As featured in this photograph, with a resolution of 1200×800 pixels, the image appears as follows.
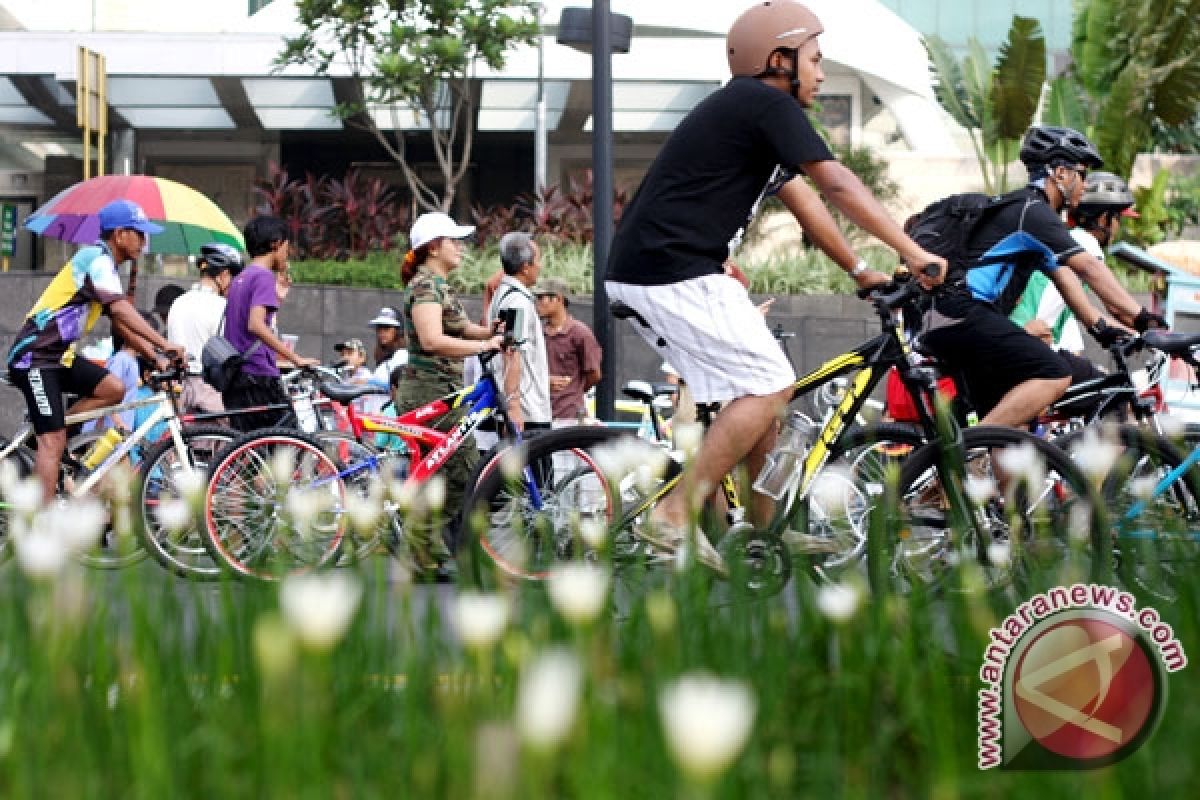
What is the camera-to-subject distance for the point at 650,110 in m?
32.9

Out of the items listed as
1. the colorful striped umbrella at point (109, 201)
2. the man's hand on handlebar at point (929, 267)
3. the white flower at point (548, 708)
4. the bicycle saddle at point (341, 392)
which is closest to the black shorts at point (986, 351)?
the man's hand on handlebar at point (929, 267)

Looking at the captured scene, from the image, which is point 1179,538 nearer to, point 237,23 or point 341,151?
point 341,151

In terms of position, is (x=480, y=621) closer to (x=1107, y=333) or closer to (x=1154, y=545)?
(x=1154, y=545)

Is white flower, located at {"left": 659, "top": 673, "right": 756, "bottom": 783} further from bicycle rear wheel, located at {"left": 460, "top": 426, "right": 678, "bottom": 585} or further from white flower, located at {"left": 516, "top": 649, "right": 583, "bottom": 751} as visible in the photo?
bicycle rear wheel, located at {"left": 460, "top": 426, "right": 678, "bottom": 585}

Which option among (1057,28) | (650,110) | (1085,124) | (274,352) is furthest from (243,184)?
(1057,28)

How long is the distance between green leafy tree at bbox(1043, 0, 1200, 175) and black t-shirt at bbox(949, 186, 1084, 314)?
21591mm

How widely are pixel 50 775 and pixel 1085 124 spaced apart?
29506mm

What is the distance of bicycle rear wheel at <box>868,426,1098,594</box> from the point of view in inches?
113

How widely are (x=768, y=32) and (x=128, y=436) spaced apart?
4239 millimetres

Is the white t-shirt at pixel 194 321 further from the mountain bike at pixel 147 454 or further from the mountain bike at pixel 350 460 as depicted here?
the mountain bike at pixel 350 460

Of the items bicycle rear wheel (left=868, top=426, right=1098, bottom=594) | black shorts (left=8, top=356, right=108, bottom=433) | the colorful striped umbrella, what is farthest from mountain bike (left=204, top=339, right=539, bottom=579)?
the colorful striped umbrella

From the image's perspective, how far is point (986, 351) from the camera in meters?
6.73

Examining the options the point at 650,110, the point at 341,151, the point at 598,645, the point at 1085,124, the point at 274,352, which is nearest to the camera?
the point at 598,645

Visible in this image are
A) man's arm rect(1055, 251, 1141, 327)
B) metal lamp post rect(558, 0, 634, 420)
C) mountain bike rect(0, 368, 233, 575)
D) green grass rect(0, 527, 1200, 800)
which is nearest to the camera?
green grass rect(0, 527, 1200, 800)
